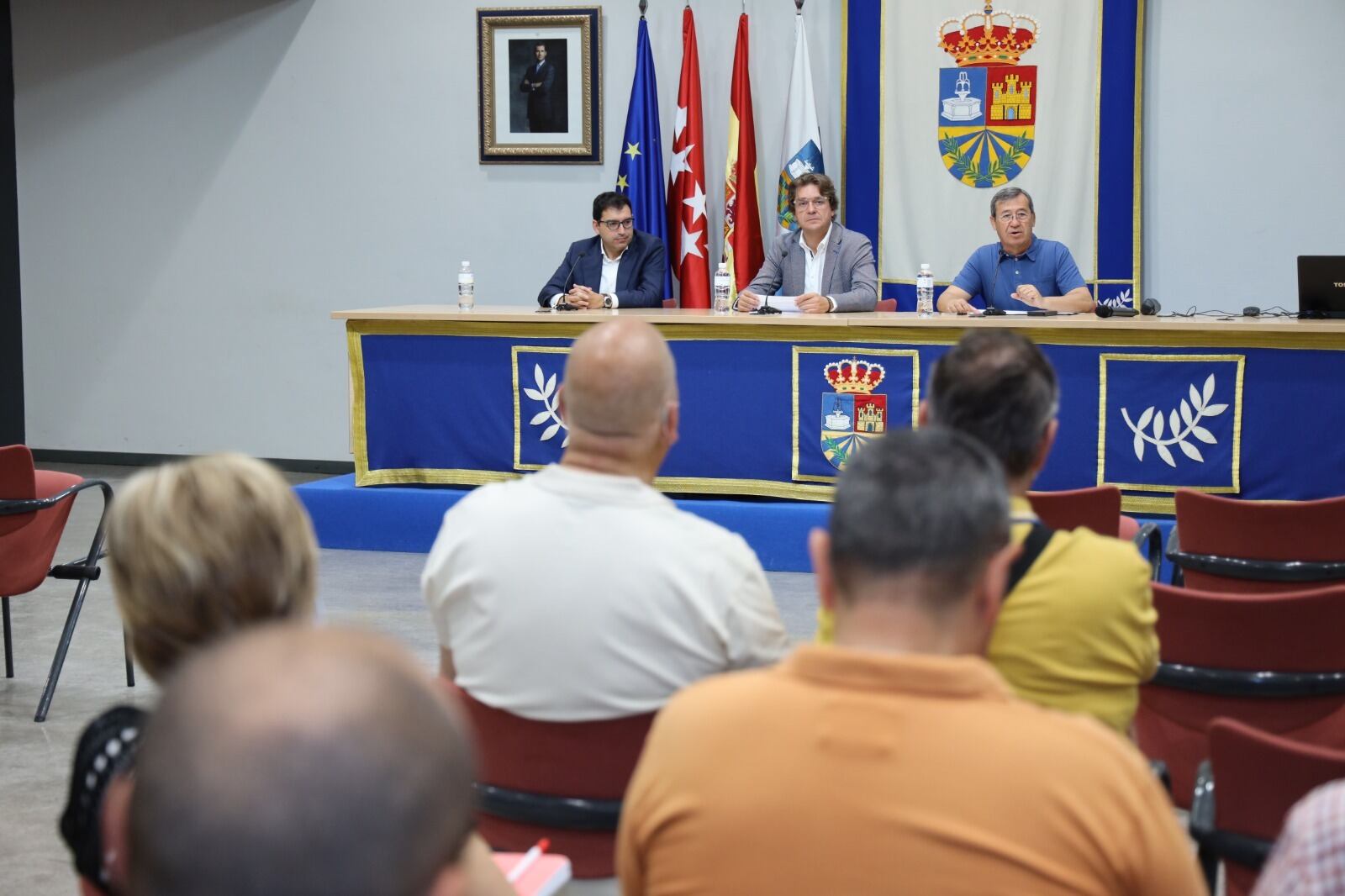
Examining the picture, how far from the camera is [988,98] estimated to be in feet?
23.5

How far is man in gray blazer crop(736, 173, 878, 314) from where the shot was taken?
20.6ft

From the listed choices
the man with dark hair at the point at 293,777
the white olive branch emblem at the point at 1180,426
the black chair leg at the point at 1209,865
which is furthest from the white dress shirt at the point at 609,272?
the man with dark hair at the point at 293,777

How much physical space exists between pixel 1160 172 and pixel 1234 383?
2082mm

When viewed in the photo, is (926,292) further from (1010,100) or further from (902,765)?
(902,765)

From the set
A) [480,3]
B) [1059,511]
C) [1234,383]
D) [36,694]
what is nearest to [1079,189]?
[1234,383]

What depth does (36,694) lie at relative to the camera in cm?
432

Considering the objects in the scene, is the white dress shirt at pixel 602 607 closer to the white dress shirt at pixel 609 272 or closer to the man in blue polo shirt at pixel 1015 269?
the man in blue polo shirt at pixel 1015 269

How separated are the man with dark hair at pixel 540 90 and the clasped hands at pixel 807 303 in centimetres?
232

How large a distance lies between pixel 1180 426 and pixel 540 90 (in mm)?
4041

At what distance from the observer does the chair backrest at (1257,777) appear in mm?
1709

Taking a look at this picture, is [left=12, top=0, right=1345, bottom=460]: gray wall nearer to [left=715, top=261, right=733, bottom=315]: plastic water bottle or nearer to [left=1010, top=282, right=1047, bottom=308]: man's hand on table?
[left=715, top=261, right=733, bottom=315]: plastic water bottle

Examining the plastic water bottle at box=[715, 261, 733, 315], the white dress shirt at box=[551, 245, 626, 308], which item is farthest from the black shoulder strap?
the white dress shirt at box=[551, 245, 626, 308]

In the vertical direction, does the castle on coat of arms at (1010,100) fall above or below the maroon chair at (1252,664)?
above

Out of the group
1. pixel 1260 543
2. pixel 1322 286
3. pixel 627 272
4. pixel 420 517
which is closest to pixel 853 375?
pixel 627 272
